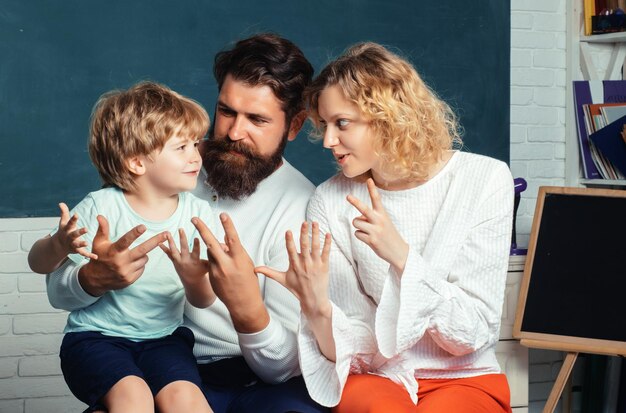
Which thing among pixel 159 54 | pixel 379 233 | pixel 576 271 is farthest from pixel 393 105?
pixel 159 54

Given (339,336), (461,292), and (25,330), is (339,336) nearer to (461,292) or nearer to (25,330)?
(461,292)

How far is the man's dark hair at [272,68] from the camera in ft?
7.71

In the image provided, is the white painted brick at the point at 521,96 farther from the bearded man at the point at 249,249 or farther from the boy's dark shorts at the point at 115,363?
the boy's dark shorts at the point at 115,363

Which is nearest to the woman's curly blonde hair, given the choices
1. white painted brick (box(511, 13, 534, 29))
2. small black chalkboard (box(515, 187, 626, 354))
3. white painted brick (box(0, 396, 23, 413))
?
small black chalkboard (box(515, 187, 626, 354))

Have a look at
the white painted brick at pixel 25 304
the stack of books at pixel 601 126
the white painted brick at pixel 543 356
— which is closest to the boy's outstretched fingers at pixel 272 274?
the white painted brick at pixel 25 304

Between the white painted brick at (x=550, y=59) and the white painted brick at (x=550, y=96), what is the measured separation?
0.34 feet

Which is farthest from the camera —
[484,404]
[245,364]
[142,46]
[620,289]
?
[142,46]

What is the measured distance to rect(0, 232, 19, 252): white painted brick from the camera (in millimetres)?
3410

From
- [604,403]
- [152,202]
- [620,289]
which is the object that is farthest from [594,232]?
[152,202]

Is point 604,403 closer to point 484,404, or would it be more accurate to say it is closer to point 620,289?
point 620,289

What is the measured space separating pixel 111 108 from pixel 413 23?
6.94ft

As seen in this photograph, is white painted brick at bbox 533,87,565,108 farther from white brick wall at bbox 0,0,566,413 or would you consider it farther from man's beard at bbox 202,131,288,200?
man's beard at bbox 202,131,288,200

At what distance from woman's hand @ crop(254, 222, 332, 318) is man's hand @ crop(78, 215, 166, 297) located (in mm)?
239

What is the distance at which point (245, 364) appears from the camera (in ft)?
7.32
